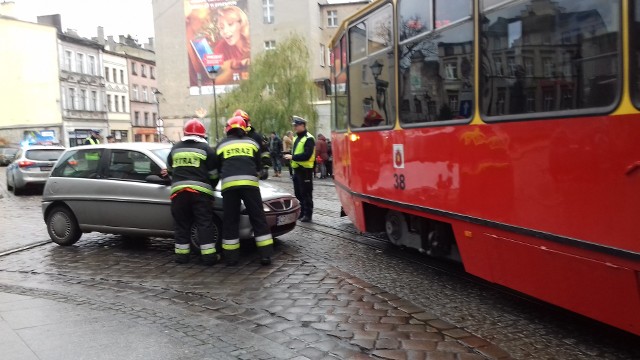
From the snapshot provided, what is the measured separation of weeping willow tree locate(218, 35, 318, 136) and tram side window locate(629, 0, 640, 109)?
30.4 metres

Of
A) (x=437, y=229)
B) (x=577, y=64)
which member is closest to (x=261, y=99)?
(x=437, y=229)

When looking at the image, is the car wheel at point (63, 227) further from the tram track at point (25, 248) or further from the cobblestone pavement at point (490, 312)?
the cobblestone pavement at point (490, 312)

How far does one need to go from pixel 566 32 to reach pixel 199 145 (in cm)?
468

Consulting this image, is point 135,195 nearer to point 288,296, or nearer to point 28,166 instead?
point 288,296

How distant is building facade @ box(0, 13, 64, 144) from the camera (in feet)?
172

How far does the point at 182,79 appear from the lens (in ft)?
173

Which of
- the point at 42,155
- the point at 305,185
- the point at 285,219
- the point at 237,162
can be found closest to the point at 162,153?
the point at 237,162

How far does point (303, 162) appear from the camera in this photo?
1045cm

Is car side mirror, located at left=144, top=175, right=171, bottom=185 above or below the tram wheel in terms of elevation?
above

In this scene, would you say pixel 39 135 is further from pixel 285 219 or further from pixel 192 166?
pixel 192 166

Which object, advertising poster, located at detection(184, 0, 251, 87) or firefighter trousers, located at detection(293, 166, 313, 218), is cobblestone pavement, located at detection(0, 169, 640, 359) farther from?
advertising poster, located at detection(184, 0, 251, 87)

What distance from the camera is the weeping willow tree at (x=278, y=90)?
111 ft

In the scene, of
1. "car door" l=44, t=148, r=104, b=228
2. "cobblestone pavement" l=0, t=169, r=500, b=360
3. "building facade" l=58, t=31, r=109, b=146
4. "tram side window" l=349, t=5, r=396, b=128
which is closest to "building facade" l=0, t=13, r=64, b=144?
"building facade" l=58, t=31, r=109, b=146

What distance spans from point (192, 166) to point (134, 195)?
1.42m
